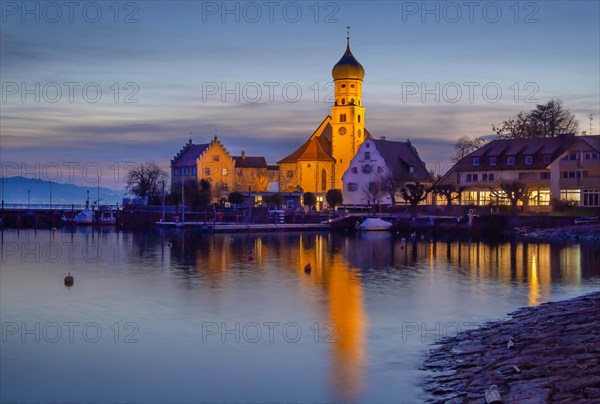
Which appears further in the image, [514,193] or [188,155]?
[188,155]

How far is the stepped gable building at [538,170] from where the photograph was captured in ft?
254

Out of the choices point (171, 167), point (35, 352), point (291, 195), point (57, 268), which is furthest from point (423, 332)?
point (171, 167)

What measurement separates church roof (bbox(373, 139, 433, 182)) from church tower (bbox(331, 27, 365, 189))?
946cm

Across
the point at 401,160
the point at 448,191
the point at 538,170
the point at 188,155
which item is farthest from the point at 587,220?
the point at 188,155

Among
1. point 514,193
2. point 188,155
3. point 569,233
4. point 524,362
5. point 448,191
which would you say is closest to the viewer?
point 524,362

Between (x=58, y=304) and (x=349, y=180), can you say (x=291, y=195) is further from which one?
(x=58, y=304)

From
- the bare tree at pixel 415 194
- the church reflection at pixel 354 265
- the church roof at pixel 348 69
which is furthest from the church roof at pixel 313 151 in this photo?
the church reflection at pixel 354 265

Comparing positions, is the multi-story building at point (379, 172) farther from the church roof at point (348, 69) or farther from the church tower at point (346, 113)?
the church roof at point (348, 69)

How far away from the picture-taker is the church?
363 feet

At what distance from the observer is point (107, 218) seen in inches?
4146

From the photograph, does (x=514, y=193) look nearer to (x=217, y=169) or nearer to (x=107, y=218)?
(x=217, y=169)

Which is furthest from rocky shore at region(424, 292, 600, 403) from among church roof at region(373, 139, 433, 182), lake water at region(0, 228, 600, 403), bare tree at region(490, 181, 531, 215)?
church roof at region(373, 139, 433, 182)

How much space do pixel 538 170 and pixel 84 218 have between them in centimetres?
6265

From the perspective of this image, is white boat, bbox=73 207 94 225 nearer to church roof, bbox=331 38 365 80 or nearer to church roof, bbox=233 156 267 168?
church roof, bbox=233 156 267 168
